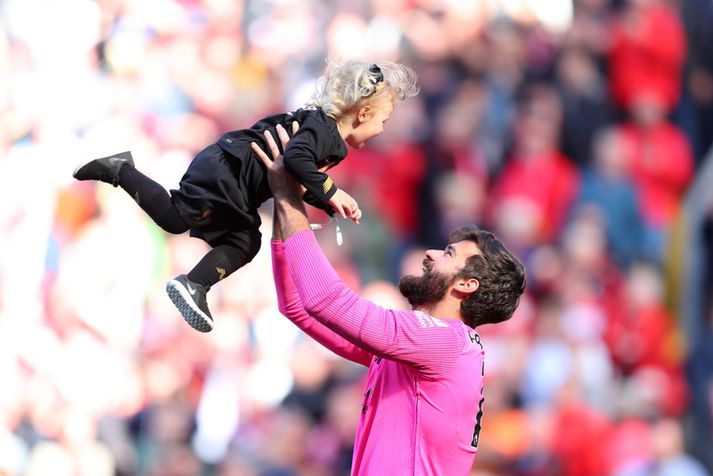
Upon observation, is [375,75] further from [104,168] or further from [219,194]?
[104,168]

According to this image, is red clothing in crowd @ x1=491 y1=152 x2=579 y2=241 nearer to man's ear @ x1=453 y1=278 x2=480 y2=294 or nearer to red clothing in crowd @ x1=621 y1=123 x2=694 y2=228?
red clothing in crowd @ x1=621 y1=123 x2=694 y2=228

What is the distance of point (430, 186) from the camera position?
7.93 meters

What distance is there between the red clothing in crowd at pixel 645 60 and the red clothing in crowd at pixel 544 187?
0.75 m

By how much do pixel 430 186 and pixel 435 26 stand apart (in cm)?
118

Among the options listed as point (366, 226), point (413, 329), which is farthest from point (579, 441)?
point (413, 329)

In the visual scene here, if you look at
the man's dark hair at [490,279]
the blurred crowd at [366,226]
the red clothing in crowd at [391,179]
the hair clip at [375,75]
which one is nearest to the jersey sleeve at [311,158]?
the hair clip at [375,75]

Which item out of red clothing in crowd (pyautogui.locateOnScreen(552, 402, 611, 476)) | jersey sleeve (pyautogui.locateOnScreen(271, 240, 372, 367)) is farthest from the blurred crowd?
jersey sleeve (pyautogui.locateOnScreen(271, 240, 372, 367))

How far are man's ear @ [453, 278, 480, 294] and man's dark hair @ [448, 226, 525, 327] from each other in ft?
0.04

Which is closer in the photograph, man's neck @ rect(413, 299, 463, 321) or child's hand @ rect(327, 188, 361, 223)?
child's hand @ rect(327, 188, 361, 223)

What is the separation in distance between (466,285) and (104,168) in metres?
1.18

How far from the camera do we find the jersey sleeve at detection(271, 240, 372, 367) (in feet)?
12.6

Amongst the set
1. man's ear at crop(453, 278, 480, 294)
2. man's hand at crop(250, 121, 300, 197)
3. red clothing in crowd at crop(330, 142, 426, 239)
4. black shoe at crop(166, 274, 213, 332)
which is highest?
red clothing in crowd at crop(330, 142, 426, 239)

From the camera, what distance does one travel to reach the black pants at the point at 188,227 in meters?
3.76

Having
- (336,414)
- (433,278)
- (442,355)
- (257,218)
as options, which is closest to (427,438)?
(442,355)
